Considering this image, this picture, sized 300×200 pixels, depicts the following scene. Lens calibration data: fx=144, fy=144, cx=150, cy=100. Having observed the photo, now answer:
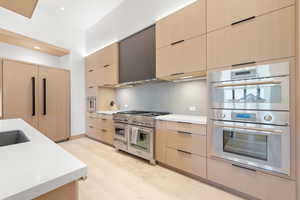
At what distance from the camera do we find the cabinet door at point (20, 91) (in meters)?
2.94

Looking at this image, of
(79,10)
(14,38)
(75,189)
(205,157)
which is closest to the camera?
(75,189)

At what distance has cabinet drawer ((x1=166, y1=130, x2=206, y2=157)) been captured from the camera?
1864 millimetres

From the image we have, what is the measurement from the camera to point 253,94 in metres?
1.51

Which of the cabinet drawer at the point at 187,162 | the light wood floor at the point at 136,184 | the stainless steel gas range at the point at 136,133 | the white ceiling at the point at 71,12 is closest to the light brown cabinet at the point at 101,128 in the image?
the stainless steel gas range at the point at 136,133

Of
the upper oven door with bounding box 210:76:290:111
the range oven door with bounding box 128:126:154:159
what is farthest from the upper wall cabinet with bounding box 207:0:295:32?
the range oven door with bounding box 128:126:154:159

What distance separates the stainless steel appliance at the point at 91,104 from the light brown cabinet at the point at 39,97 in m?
0.51

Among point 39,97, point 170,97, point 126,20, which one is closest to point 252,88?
point 170,97

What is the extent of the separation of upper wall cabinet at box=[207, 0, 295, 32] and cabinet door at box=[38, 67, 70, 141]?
366 cm

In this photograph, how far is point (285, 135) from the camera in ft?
4.36

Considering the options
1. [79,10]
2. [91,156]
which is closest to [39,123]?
[91,156]

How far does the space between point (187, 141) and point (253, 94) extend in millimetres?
982

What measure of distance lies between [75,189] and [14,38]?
4149mm

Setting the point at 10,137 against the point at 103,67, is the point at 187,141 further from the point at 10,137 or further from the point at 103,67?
the point at 103,67

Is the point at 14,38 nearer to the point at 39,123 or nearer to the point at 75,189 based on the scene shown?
the point at 39,123
